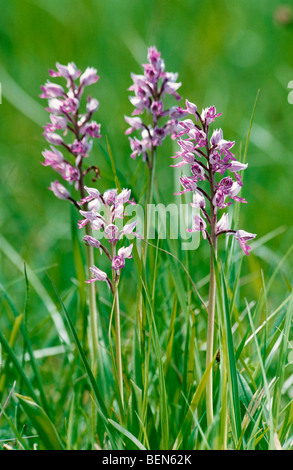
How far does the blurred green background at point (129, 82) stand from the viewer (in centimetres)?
262

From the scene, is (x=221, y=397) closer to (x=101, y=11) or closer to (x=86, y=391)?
(x=86, y=391)

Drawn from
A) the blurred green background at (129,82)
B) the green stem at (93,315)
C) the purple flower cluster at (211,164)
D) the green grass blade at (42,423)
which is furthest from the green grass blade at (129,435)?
the blurred green background at (129,82)

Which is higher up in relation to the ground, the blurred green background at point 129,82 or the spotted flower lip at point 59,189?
the blurred green background at point 129,82

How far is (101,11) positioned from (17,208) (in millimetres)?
2078

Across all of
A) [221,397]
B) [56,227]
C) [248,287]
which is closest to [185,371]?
[221,397]

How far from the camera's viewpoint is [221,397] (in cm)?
110

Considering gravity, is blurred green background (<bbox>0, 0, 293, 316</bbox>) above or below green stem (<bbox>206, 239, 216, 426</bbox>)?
above

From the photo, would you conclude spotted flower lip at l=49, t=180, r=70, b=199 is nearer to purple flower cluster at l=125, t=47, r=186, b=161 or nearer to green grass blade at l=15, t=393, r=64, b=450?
purple flower cluster at l=125, t=47, r=186, b=161

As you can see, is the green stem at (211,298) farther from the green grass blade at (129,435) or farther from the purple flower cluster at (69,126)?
the purple flower cluster at (69,126)

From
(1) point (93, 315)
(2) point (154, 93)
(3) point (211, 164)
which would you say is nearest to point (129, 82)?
(2) point (154, 93)

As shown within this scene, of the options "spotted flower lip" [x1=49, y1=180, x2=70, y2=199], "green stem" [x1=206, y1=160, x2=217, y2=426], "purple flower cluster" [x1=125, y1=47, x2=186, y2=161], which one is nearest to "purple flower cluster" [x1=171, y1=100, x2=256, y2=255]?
"green stem" [x1=206, y1=160, x2=217, y2=426]

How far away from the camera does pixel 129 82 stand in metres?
3.67

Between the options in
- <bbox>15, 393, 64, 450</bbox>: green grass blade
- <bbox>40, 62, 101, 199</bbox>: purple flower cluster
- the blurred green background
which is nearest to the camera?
<bbox>15, 393, 64, 450</bbox>: green grass blade

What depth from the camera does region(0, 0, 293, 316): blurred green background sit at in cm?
262
